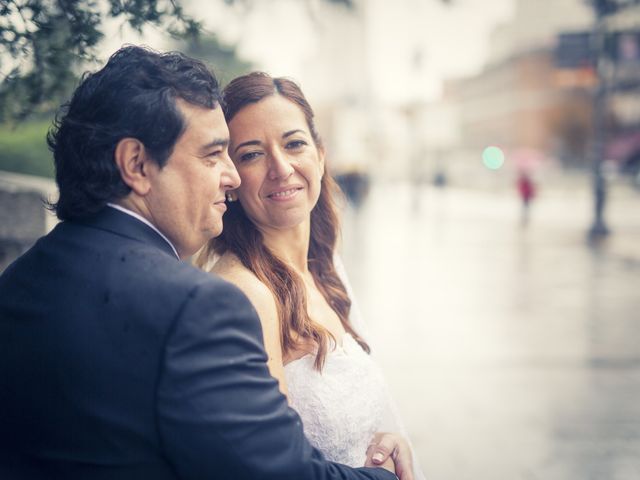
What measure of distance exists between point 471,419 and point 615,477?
1.23 metres

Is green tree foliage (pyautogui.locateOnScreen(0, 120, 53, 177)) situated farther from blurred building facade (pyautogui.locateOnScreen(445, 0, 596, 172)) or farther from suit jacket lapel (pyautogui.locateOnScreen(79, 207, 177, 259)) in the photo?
blurred building facade (pyautogui.locateOnScreen(445, 0, 596, 172))

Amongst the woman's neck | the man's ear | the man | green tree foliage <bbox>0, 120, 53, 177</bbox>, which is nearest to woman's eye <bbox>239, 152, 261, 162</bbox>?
the woman's neck

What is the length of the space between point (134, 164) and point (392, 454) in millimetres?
1306

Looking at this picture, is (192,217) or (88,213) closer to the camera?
(88,213)

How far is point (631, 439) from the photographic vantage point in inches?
200

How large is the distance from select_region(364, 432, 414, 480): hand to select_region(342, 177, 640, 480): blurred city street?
2218 mm

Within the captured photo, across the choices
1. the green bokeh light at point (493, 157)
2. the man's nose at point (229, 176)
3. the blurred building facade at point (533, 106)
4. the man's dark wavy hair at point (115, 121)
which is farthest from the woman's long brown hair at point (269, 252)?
the blurred building facade at point (533, 106)

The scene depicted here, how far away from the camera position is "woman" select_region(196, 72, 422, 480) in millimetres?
2307

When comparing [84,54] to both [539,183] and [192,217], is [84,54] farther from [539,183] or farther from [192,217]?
[539,183]

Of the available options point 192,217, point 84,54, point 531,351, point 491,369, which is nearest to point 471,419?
point 491,369

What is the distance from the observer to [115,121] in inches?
66.1

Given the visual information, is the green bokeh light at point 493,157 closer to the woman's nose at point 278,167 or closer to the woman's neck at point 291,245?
the woman's neck at point 291,245

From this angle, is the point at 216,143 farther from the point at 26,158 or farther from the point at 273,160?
the point at 26,158

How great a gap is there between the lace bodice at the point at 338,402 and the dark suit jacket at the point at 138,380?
0.69 meters
